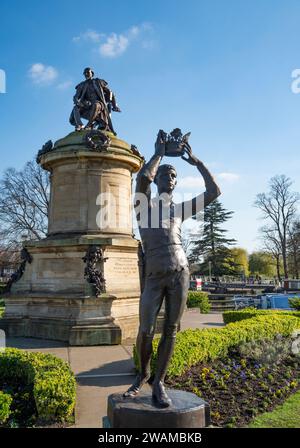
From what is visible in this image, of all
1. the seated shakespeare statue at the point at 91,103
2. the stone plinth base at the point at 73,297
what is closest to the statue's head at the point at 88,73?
the seated shakespeare statue at the point at 91,103

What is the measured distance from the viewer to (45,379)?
577 cm

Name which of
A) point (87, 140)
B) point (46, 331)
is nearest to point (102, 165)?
point (87, 140)

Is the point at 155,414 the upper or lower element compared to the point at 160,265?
lower

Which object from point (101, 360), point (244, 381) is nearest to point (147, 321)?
point (244, 381)

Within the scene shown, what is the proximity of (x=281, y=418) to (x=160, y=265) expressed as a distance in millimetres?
3072

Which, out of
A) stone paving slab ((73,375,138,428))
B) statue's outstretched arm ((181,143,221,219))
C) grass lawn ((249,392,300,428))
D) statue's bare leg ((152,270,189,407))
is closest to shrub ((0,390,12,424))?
stone paving slab ((73,375,138,428))

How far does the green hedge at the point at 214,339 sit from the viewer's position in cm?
720

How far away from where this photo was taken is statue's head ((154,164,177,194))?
4.93 m

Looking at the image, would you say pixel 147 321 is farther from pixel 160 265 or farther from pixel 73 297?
pixel 73 297

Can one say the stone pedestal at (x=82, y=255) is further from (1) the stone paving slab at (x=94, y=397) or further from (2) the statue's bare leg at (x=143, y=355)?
(2) the statue's bare leg at (x=143, y=355)

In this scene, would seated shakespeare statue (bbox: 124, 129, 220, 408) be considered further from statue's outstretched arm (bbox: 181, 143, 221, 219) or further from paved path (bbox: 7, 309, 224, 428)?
paved path (bbox: 7, 309, 224, 428)
